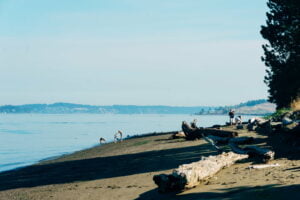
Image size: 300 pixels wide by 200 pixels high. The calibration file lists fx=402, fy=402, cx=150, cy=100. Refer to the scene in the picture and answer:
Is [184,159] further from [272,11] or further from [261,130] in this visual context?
[272,11]

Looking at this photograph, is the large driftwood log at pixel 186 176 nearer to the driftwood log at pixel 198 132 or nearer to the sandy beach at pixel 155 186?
the sandy beach at pixel 155 186

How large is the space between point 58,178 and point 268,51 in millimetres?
26892

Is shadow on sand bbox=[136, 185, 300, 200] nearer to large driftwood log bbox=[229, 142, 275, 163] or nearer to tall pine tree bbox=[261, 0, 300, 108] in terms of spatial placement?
large driftwood log bbox=[229, 142, 275, 163]

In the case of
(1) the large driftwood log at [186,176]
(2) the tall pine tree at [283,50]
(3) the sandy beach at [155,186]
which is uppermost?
(2) the tall pine tree at [283,50]

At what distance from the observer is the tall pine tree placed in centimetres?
3300

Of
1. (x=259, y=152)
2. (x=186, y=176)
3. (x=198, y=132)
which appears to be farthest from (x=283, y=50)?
(x=186, y=176)

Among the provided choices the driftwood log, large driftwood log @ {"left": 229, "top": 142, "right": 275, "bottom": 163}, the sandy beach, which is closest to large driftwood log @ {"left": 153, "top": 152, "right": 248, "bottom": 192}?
the sandy beach

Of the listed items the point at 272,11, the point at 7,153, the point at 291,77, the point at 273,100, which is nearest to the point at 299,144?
the point at 291,77

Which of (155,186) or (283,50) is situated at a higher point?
(283,50)

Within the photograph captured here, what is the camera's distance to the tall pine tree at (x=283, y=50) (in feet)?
108

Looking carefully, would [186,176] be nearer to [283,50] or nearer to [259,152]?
[259,152]

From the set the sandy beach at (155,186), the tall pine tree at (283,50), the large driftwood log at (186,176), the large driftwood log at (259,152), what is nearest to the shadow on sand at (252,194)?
the sandy beach at (155,186)

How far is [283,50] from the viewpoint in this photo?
123 feet

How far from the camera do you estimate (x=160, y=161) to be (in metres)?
20.7
